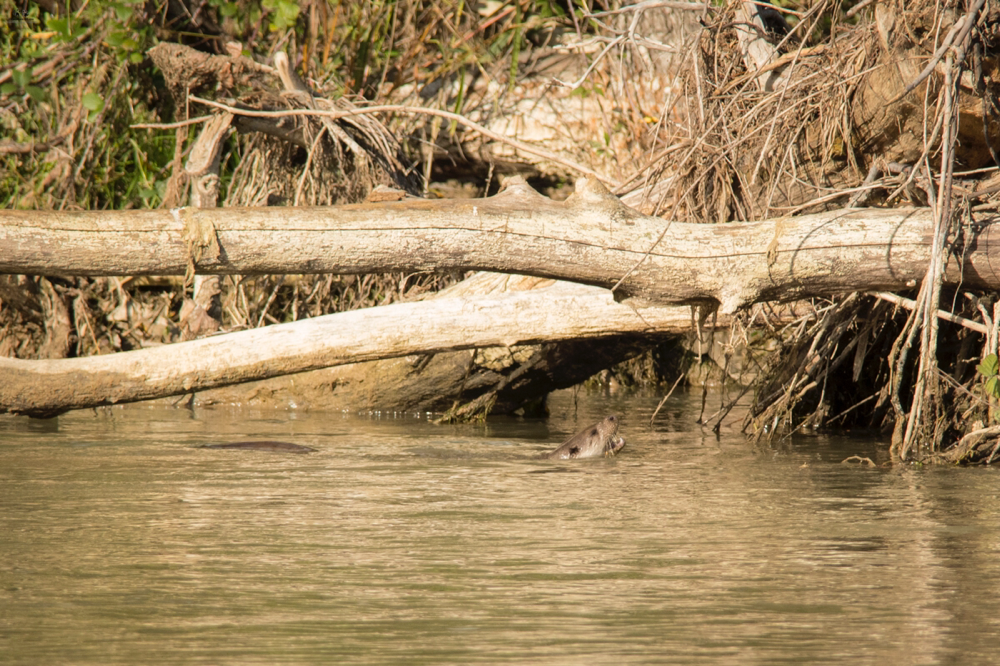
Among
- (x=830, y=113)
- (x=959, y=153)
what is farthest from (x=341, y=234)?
(x=959, y=153)

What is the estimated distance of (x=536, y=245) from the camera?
4.41 meters

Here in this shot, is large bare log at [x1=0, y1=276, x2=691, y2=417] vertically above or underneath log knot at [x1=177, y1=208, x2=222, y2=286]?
underneath

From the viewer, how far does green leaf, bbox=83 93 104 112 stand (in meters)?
8.16

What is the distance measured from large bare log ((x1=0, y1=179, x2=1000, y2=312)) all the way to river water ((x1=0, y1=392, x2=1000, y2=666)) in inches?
32.2

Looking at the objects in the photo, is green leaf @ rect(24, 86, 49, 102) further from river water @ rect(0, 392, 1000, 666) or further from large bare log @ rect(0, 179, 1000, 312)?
large bare log @ rect(0, 179, 1000, 312)

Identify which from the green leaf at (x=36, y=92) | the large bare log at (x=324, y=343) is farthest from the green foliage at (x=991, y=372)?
the green leaf at (x=36, y=92)

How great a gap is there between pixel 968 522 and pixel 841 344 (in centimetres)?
284

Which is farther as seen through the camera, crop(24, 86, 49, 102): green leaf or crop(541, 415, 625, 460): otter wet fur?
crop(24, 86, 49, 102): green leaf

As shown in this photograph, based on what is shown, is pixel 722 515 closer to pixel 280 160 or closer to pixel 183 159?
pixel 280 160

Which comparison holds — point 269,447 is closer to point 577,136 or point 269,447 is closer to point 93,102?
point 93,102

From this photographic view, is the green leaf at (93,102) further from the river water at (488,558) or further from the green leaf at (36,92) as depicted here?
the river water at (488,558)

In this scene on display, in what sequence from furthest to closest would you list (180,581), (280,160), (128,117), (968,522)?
(128,117), (280,160), (968,522), (180,581)

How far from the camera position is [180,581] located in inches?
113

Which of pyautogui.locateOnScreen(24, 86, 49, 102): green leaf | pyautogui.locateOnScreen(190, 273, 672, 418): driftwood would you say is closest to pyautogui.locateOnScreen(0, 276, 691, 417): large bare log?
pyautogui.locateOnScreen(190, 273, 672, 418): driftwood
